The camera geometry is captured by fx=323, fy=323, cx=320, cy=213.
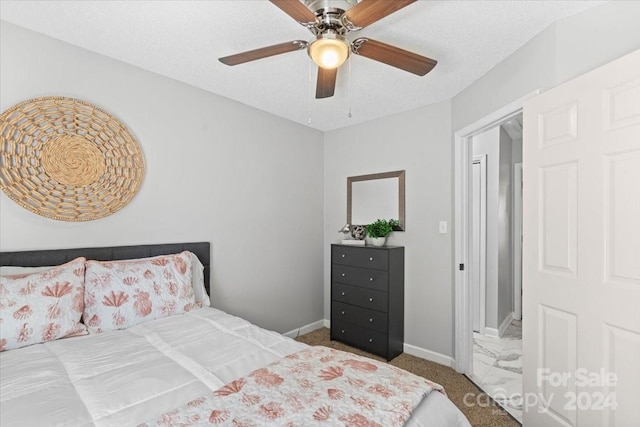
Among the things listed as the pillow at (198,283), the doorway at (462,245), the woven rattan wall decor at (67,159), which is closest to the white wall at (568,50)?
the doorway at (462,245)

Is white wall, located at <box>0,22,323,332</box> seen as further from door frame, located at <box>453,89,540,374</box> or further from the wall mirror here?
door frame, located at <box>453,89,540,374</box>

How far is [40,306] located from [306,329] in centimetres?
258

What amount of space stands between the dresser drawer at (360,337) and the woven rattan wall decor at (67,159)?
7.52 ft

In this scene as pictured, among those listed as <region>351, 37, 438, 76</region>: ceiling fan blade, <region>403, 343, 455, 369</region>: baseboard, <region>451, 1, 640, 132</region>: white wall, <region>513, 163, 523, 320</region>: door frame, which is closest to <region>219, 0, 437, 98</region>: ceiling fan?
<region>351, 37, 438, 76</region>: ceiling fan blade

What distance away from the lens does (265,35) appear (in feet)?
6.27

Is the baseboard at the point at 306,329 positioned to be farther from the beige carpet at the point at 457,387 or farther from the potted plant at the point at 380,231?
the potted plant at the point at 380,231

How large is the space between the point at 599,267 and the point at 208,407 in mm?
1762

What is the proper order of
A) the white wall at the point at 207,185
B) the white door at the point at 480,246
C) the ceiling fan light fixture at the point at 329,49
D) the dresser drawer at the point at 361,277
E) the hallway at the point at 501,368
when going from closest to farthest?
the ceiling fan light fixture at the point at 329,49 < the white wall at the point at 207,185 < the hallway at the point at 501,368 < the dresser drawer at the point at 361,277 < the white door at the point at 480,246

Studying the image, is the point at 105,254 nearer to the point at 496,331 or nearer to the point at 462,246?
the point at 462,246

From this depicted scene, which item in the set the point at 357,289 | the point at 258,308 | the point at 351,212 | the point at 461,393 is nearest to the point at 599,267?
the point at 461,393

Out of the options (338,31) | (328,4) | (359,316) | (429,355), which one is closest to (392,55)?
(338,31)

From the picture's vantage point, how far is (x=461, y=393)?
2.45 metres

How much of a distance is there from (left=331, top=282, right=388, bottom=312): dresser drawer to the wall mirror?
70cm

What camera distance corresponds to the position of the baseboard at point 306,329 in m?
3.52
